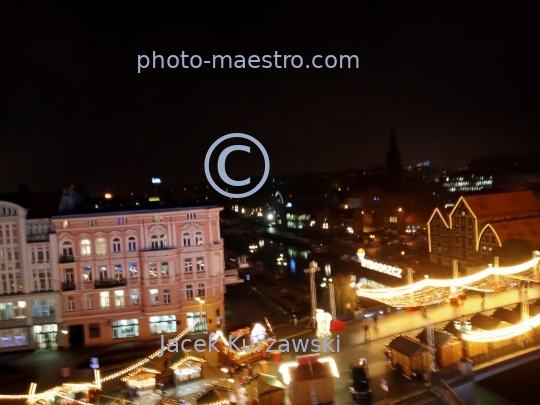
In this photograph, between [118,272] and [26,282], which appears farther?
[118,272]

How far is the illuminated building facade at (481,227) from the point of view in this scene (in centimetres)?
1312

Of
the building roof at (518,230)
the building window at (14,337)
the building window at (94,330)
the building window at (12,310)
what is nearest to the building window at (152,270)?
the building window at (94,330)

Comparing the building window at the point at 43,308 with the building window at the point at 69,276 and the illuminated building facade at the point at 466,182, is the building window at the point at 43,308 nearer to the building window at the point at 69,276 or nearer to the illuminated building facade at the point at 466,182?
the building window at the point at 69,276

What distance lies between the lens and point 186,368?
627 cm

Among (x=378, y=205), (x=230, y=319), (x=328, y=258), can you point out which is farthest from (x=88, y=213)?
(x=378, y=205)

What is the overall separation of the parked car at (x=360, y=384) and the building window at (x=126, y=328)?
4.68 m

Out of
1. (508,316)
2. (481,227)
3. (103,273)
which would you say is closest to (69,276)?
(103,273)

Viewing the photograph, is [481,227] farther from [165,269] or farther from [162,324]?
[162,324]

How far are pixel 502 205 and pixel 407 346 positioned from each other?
33.6 feet

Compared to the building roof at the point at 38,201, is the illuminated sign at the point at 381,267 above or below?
below

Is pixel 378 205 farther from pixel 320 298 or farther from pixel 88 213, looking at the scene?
pixel 88 213

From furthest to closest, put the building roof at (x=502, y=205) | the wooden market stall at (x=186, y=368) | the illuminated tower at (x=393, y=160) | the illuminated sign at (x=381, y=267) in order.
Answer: the illuminated tower at (x=393, y=160), the illuminated sign at (x=381, y=267), the building roof at (x=502, y=205), the wooden market stall at (x=186, y=368)

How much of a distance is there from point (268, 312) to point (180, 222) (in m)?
3.56

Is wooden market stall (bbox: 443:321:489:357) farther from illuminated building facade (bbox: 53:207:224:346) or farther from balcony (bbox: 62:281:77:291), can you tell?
balcony (bbox: 62:281:77:291)
